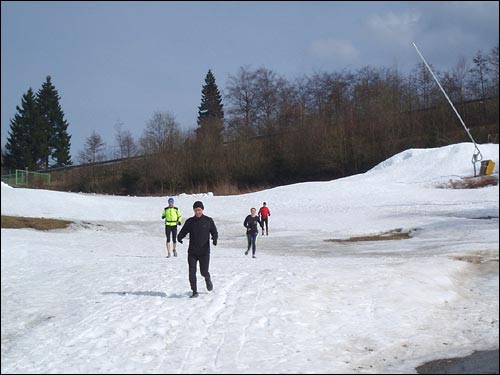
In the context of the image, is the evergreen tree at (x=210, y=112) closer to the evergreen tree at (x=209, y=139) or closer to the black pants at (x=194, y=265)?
the evergreen tree at (x=209, y=139)

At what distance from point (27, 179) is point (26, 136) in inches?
35.4

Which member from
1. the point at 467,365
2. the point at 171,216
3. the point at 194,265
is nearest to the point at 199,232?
the point at 194,265

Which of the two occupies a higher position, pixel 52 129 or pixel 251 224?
pixel 52 129

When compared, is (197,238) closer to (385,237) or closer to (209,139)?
(209,139)

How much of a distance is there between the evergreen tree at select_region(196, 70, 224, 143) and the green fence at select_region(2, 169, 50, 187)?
13.3 ft

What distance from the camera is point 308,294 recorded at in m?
10.8

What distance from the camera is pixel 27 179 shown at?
10844mm

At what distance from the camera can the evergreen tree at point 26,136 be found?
354 inches

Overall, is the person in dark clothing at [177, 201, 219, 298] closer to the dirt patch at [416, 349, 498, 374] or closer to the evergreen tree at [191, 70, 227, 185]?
the evergreen tree at [191, 70, 227, 185]

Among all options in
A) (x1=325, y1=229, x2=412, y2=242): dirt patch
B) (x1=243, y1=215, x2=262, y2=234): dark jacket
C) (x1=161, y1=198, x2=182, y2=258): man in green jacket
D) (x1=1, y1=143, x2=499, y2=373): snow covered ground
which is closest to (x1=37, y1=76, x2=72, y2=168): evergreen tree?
(x1=1, y1=143, x2=499, y2=373): snow covered ground

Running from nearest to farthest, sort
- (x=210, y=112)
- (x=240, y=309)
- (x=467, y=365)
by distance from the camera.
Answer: (x=467, y=365) → (x=240, y=309) → (x=210, y=112)

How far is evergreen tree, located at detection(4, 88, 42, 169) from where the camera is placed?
29.5ft

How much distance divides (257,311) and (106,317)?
265 centimetres

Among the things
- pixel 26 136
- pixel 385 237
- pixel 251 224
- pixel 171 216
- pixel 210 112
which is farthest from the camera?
pixel 385 237
